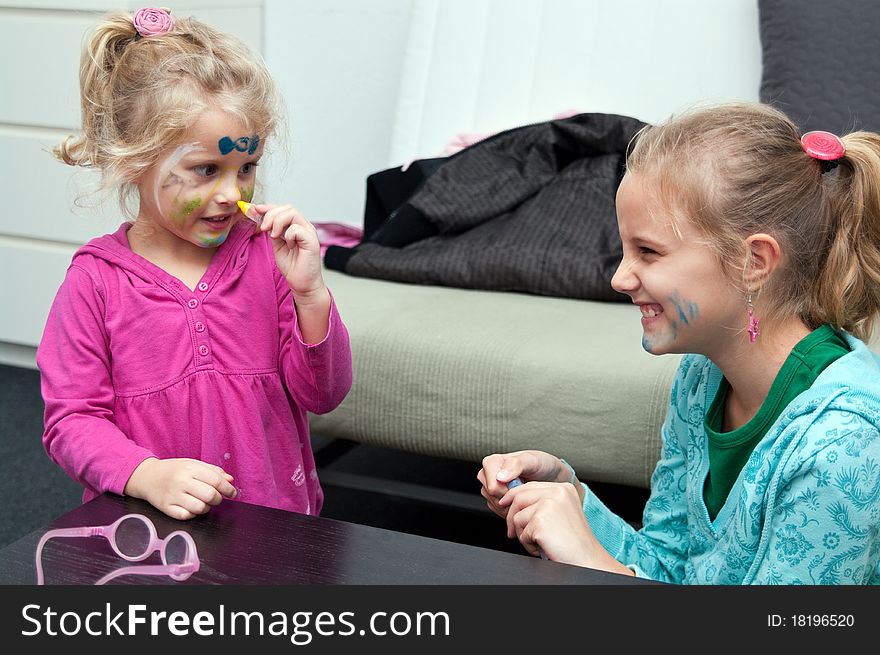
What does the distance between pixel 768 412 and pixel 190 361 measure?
23.6 inches

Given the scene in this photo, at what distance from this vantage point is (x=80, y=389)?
1064 mm

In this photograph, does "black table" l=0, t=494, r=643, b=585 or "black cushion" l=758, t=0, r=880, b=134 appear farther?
"black cushion" l=758, t=0, r=880, b=134

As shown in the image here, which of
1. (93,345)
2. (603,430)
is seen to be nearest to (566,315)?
(603,430)

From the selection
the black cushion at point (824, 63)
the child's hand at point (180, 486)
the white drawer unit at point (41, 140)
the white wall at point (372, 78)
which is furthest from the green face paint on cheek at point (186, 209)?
the white drawer unit at point (41, 140)

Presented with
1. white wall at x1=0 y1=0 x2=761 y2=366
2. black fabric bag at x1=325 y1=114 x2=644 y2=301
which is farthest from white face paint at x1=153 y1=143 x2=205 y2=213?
white wall at x1=0 y1=0 x2=761 y2=366

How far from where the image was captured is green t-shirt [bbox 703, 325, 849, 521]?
0.97m

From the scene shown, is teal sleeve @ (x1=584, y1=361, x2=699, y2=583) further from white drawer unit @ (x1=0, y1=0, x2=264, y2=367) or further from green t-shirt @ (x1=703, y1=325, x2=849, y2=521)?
white drawer unit @ (x1=0, y1=0, x2=264, y2=367)

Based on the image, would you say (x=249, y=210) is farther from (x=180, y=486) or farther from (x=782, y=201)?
(x=782, y=201)

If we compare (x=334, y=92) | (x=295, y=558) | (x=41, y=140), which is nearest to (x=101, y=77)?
(x=295, y=558)

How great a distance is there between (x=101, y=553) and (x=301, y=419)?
1.35 ft

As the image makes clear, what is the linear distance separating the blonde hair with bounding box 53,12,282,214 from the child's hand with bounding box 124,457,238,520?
336 mm

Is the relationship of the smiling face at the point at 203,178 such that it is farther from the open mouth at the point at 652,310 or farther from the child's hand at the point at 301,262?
the open mouth at the point at 652,310

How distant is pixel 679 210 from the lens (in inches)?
38.3

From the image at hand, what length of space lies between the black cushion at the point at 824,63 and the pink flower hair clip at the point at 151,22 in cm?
116
